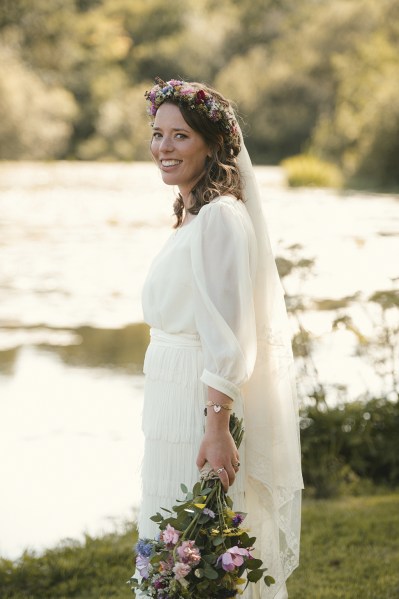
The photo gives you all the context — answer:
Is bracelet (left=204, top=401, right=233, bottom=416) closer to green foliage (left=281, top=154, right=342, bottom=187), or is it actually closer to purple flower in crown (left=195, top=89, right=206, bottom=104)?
purple flower in crown (left=195, top=89, right=206, bottom=104)

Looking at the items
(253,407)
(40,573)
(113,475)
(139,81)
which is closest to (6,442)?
(113,475)

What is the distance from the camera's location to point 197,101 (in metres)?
1.96

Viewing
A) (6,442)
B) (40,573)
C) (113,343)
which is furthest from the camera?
(113,343)

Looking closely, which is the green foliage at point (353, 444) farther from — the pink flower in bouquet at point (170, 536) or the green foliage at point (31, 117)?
the green foliage at point (31, 117)

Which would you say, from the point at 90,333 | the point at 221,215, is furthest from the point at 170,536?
the point at 90,333

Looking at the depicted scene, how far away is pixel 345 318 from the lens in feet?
12.8

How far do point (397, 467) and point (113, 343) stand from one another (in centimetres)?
341

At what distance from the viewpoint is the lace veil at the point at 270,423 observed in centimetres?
203

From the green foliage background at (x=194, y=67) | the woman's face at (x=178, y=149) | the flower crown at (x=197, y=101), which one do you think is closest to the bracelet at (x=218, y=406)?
the woman's face at (x=178, y=149)

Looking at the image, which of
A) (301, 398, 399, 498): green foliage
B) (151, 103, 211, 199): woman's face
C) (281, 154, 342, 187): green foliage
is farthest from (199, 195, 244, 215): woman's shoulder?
(281, 154, 342, 187): green foliage

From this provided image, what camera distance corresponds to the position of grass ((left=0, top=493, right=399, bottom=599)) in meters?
3.03

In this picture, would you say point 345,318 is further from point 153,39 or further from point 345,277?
point 153,39

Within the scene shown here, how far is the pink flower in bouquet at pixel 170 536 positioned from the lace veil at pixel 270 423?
335mm

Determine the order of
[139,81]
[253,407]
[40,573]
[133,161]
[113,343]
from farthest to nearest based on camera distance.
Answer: [139,81], [133,161], [113,343], [40,573], [253,407]
